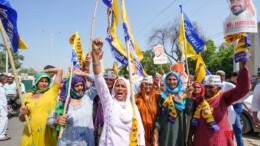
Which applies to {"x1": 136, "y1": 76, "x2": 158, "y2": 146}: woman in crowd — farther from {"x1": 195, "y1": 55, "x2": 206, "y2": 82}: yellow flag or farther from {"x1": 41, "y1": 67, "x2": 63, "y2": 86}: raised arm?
{"x1": 195, "y1": 55, "x2": 206, "y2": 82}: yellow flag

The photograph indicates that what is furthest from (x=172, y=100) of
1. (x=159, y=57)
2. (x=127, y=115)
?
(x=159, y=57)

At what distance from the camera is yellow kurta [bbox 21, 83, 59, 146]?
306 centimetres

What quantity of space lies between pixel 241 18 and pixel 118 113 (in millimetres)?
1654

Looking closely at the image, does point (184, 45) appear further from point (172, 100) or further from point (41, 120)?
point (41, 120)

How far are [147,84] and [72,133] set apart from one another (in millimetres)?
1605

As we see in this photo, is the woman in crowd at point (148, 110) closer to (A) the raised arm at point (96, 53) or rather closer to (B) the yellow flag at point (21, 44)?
(A) the raised arm at point (96, 53)

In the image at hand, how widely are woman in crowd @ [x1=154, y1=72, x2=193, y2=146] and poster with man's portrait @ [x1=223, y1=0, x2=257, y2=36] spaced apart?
3.21ft

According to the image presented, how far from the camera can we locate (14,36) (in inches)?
127

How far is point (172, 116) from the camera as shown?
317 centimetres

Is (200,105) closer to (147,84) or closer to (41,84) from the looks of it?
(147,84)

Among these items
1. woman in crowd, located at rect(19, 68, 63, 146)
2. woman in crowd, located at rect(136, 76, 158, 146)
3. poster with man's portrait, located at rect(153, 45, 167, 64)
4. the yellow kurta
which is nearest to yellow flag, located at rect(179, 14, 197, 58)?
poster with man's portrait, located at rect(153, 45, 167, 64)

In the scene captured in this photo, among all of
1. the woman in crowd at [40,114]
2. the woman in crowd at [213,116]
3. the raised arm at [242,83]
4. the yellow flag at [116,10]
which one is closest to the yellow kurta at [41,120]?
the woman in crowd at [40,114]

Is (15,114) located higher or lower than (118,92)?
lower

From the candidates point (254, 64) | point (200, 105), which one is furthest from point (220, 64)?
point (200, 105)
